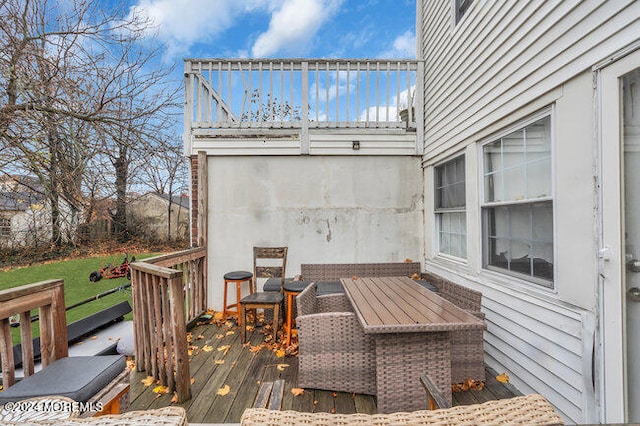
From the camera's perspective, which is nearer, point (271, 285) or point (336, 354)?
point (336, 354)

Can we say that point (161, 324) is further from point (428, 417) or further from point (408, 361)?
point (428, 417)

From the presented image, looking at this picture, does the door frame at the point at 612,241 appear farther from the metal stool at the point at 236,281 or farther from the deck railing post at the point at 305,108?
the metal stool at the point at 236,281

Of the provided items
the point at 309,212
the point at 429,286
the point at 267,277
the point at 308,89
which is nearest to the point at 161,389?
the point at 267,277

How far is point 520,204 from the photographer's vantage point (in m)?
2.57

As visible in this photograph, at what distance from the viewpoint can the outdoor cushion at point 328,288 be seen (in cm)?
387

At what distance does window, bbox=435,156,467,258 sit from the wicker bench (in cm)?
280

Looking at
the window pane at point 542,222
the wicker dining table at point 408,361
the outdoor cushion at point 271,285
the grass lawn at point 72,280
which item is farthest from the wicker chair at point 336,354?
the grass lawn at point 72,280

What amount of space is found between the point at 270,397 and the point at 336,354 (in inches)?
53.0

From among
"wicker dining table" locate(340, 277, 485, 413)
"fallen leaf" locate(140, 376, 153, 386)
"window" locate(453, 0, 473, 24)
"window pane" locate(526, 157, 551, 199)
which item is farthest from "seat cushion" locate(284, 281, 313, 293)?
"window" locate(453, 0, 473, 24)

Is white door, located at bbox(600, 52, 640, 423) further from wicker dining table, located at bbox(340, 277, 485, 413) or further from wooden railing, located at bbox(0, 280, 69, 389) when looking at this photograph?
wooden railing, located at bbox(0, 280, 69, 389)

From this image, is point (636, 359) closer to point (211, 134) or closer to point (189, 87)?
point (211, 134)

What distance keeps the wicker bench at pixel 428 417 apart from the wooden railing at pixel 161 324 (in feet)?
5.65

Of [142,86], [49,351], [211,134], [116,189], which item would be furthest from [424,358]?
[142,86]

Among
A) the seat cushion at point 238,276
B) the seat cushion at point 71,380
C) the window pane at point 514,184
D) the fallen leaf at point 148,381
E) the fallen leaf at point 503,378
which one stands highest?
the window pane at point 514,184
